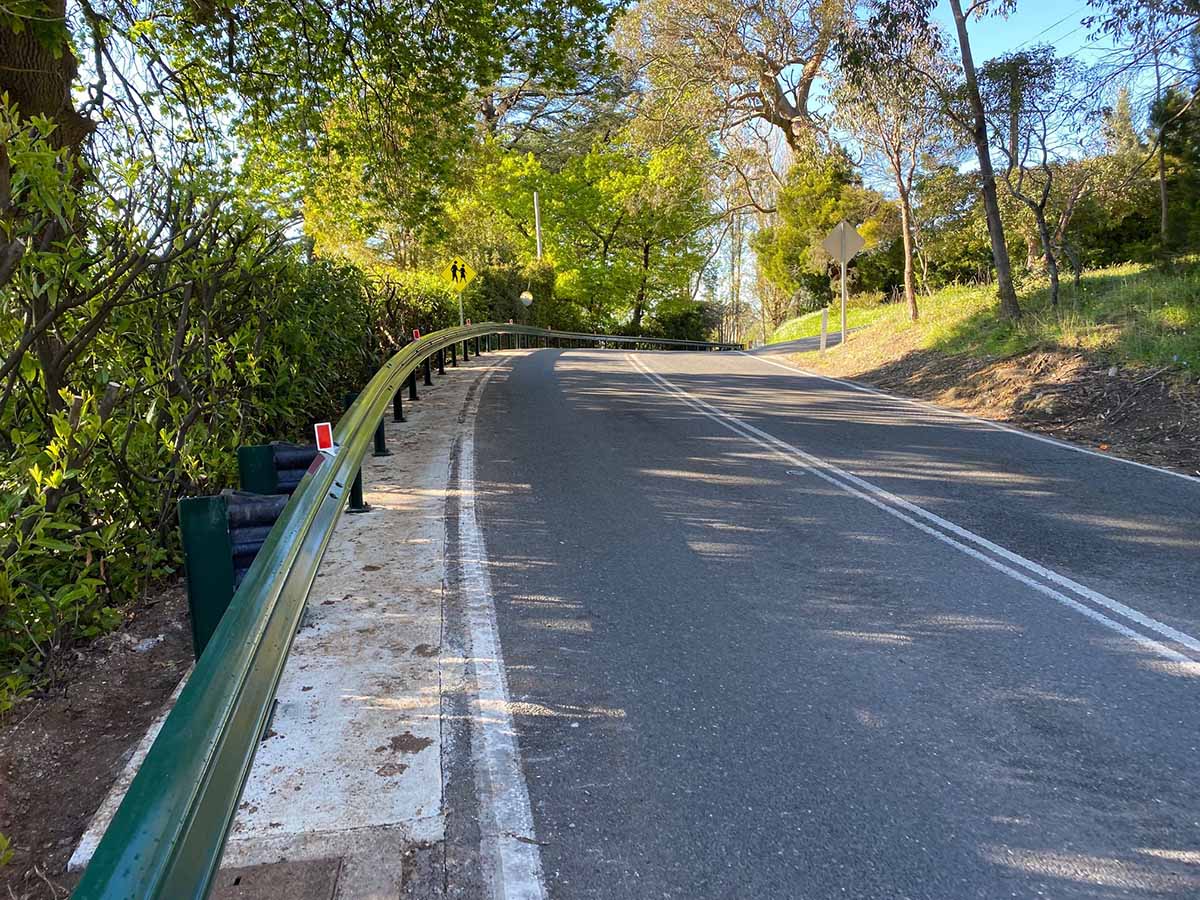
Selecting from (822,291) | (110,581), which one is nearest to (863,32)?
(110,581)

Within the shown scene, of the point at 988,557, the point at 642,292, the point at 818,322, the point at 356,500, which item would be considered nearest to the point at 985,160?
the point at 988,557

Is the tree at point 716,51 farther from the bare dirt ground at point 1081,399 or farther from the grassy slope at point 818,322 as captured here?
the bare dirt ground at point 1081,399

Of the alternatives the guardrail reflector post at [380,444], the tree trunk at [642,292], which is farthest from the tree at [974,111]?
the tree trunk at [642,292]

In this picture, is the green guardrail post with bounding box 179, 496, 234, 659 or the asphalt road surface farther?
the green guardrail post with bounding box 179, 496, 234, 659

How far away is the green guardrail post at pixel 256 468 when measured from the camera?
15.8 ft

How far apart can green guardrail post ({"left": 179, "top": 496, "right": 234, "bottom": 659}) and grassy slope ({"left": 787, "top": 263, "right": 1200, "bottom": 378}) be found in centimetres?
1125

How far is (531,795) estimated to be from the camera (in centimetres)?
308

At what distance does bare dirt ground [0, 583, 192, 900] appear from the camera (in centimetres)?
288

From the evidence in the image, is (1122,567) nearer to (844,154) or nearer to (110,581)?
(110,581)

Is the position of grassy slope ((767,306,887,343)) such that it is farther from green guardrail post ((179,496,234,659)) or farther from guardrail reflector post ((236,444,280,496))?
green guardrail post ((179,496,234,659))

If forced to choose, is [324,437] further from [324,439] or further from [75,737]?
[75,737]

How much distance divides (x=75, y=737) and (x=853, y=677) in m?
3.45

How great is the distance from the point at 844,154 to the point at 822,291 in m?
13.2

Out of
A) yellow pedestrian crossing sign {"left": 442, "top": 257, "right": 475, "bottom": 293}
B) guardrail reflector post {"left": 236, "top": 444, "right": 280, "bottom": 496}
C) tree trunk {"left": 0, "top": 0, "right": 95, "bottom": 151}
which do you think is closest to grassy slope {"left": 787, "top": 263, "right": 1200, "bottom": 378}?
yellow pedestrian crossing sign {"left": 442, "top": 257, "right": 475, "bottom": 293}
